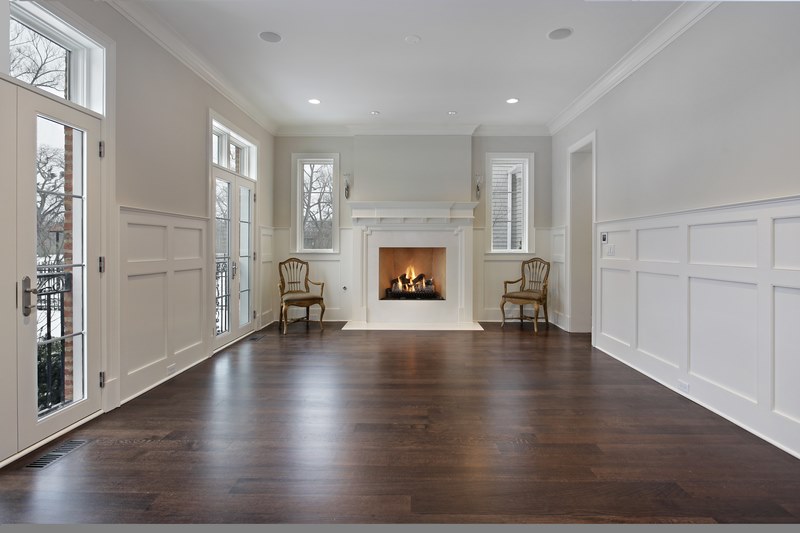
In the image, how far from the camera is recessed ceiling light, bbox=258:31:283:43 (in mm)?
3469

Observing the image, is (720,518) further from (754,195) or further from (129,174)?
(129,174)

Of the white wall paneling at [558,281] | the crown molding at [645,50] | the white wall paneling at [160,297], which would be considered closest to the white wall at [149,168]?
the white wall paneling at [160,297]

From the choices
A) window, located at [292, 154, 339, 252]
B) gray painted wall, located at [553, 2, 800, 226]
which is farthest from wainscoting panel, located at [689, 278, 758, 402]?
window, located at [292, 154, 339, 252]

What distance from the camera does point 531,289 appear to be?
6.13m

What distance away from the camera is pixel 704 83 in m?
2.92

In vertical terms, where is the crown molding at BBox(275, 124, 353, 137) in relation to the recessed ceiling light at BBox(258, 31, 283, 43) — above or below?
above

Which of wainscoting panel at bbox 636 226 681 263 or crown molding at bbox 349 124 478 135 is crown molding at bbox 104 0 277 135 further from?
wainscoting panel at bbox 636 226 681 263

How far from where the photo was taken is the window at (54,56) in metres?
2.24

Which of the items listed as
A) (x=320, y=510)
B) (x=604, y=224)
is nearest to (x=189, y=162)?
(x=320, y=510)

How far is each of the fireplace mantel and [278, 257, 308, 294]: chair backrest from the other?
3.68ft

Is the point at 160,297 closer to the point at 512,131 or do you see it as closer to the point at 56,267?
the point at 56,267

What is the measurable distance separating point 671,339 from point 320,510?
3.04 metres

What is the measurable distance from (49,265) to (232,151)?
312 cm

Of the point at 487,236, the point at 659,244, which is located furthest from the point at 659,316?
the point at 487,236
